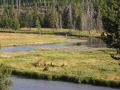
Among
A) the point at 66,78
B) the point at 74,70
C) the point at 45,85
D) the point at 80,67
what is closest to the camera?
the point at 45,85

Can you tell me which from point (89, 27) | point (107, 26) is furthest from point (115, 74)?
→ point (89, 27)

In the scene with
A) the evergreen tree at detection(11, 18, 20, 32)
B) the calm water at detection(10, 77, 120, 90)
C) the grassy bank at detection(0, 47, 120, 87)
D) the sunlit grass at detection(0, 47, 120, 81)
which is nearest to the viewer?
the calm water at detection(10, 77, 120, 90)

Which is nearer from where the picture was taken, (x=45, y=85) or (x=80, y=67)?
(x=45, y=85)

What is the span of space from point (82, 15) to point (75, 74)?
468ft

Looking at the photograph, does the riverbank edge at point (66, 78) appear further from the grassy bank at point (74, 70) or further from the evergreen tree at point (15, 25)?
the evergreen tree at point (15, 25)

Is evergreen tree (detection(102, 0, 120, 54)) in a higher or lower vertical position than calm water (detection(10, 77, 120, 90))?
higher

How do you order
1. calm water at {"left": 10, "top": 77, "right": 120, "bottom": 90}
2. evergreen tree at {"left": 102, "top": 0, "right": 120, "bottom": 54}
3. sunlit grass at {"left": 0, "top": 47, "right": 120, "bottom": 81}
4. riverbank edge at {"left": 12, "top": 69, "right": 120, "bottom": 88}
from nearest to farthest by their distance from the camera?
evergreen tree at {"left": 102, "top": 0, "right": 120, "bottom": 54} → calm water at {"left": 10, "top": 77, "right": 120, "bottom": 90} → riverbank edge at {"left": 12, "top": 69, "right": 120, "bottom": 88} → sunlit grass at {"left": 0, "top": 47, "right": 120, "bottom": 81}

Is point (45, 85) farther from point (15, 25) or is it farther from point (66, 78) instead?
point (15, 25)

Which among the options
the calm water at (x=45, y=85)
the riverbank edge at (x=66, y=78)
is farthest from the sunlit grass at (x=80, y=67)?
the calm water at (x=45, y=85)

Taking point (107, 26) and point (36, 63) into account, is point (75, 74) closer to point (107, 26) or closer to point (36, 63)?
point (36, 63)

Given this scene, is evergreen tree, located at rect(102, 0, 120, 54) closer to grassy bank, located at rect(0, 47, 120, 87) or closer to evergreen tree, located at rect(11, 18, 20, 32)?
grassy bank, located at rect(0, 47, 120, 87)

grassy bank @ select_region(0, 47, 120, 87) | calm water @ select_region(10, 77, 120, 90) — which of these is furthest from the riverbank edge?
calm water @ select_region(10, 77, 120, 90)

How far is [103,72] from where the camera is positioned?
58312 millimetres

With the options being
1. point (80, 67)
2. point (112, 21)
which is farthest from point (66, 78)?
point (112, 21)
